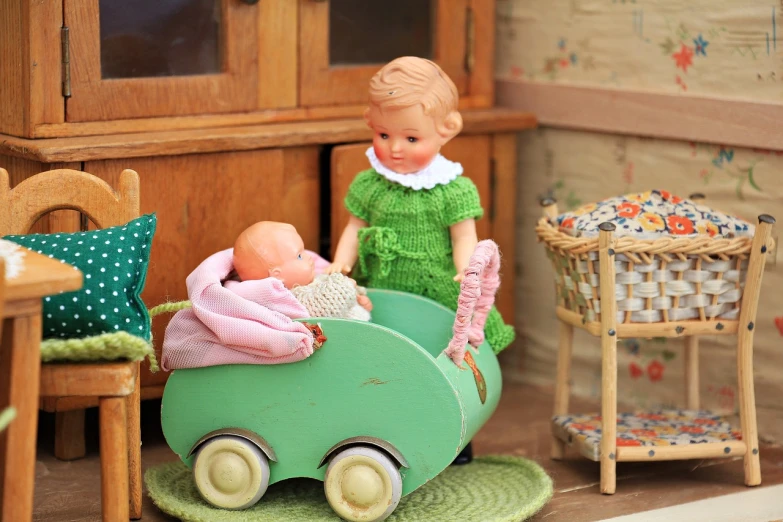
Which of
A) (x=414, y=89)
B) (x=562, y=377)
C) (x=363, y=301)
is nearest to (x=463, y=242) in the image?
(x=363, y=301)

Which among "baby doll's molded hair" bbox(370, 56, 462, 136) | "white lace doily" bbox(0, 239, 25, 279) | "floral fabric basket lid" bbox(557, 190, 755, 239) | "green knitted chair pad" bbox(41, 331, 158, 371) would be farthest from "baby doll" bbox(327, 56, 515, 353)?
"white lace doily" bbox(0, 239, 25, 279)

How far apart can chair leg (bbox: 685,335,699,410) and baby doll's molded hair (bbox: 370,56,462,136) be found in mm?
858

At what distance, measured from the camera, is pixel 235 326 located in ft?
7.33

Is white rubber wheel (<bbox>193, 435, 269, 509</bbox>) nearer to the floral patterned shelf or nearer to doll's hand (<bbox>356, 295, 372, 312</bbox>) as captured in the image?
doll's hand (<bbox>356, 295, 372, 312</bbox>)

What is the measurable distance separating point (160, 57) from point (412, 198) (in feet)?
2.32

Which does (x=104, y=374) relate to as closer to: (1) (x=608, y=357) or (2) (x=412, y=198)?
(2) (x=412, y=198)

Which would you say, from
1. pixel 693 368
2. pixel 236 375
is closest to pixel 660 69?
pixel 693 368

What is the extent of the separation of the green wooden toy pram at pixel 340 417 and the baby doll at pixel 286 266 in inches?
5.4

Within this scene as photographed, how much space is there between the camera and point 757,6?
2727mm

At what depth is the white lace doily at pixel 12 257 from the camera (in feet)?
5.83

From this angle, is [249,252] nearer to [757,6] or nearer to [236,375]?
[236,375]

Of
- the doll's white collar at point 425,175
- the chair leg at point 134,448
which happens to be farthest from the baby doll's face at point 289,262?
the chair leg at point 134,448

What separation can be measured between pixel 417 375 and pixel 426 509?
347mm

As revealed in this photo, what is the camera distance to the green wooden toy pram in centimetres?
225
